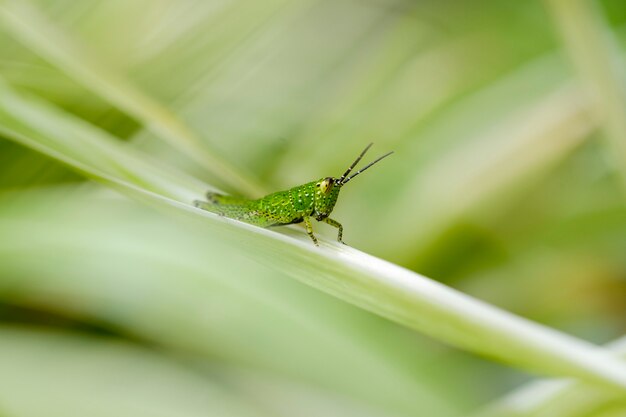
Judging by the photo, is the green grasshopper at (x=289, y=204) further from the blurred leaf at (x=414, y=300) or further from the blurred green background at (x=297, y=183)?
the blurred leaf at (x=414, y=300)

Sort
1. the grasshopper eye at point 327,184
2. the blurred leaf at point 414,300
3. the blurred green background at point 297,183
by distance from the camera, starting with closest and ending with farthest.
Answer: the blurred leaf at point 414,300
the blurred green background at point 297,183
the grasshopper eye at point 327,184

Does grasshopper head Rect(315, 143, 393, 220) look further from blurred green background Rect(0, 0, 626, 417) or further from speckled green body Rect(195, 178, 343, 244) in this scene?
blurred green background Rect(0, 0, 626, 417)

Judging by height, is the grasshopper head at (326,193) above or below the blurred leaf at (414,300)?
above

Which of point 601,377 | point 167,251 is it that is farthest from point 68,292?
point 601,377

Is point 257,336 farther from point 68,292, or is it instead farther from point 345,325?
point 68,292

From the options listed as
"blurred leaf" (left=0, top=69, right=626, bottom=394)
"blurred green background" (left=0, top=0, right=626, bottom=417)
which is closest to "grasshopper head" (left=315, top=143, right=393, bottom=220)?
"blurred green background" (left=0, top=0, right=626, bottom=417)

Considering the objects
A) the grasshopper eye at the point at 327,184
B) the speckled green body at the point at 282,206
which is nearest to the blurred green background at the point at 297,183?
the speckled green body at the point at 282,206

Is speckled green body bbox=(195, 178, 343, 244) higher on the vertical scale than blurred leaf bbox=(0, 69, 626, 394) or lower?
higher
